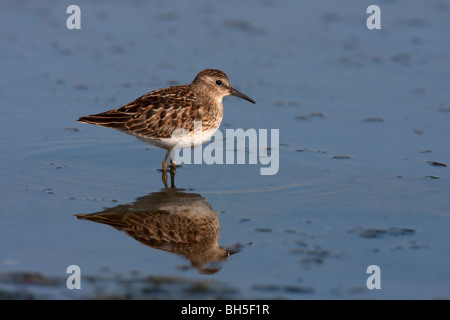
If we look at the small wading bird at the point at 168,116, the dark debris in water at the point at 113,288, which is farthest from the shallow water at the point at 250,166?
the small wading bird at the point at 168,116

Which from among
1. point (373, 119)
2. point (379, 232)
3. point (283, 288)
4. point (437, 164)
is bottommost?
point (283, 288)

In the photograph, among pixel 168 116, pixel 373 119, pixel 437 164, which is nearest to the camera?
pixel 168 116

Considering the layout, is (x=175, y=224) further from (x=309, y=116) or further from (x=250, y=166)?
(x=309, y=116)

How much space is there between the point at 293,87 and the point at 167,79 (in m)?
2.43

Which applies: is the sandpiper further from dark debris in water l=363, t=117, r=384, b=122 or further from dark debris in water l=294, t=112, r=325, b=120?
dark debris in water l=363, t=117, r=384, b=122

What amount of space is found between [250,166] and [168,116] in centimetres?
140

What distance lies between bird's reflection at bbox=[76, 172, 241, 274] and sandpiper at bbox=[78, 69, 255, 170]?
1173mm

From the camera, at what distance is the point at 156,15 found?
1636 centimetres

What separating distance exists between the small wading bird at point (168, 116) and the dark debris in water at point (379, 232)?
3.03 metres

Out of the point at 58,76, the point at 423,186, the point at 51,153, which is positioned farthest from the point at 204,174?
the point at 58,76

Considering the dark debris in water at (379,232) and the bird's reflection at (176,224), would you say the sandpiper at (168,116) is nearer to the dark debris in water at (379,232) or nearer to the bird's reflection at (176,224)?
the bird's reflection at (176,224)

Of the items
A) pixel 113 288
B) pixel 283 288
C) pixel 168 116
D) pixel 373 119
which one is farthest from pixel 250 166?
pixel 113 288

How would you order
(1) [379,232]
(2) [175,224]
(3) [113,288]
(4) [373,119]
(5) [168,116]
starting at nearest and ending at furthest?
(3) [113,288] < (1) [379,232] < (2) [175,224] < (5) [168,116] < (4) [373,119]

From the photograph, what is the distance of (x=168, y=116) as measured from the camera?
9.74 meters
